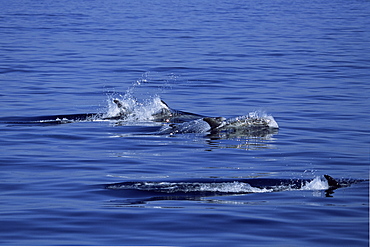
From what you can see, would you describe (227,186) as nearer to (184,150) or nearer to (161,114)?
(184,150)

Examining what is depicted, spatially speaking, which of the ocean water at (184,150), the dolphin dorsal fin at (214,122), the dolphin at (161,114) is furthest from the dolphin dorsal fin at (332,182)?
the dolphin at (161,114)

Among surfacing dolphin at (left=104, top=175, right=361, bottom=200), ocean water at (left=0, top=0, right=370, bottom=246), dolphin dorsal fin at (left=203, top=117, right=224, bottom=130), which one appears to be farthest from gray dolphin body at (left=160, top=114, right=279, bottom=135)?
surfacing dolphin at (left=104, top=175, right=361, bottom=200)

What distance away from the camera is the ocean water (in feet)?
32.9

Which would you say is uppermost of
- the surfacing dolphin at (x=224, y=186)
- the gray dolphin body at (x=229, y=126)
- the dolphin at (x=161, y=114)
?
the dolphin at (x=161, y=114)

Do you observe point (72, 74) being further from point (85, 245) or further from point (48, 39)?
point (85, 245)

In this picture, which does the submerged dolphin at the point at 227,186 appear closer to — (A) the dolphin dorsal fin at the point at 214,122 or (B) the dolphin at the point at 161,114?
(A) the dolphin dorsal fin at the point at 214,122

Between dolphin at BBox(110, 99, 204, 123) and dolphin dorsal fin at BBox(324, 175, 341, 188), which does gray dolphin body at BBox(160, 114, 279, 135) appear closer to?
dolphin at BBox(110, 99, 204, 123)

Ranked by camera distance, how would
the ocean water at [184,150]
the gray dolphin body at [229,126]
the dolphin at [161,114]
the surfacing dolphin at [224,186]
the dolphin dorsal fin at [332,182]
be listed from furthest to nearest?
the dolphin at [161,114] < the gray dolphin body at [229,126] < the dolphin dorsal fin at [332,182] < the surfacing dolphin at [224,186] < the ocean water at [184,150]

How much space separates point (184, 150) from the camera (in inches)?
625

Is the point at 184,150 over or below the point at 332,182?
over

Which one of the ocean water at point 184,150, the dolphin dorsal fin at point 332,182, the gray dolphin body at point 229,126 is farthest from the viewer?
the gray dolphin body at point 229,126

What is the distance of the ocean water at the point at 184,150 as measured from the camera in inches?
394

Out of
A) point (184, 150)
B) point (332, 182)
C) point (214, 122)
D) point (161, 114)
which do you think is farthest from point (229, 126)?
point (332, 182)

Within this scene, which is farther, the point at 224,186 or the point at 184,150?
the point at 184,150
